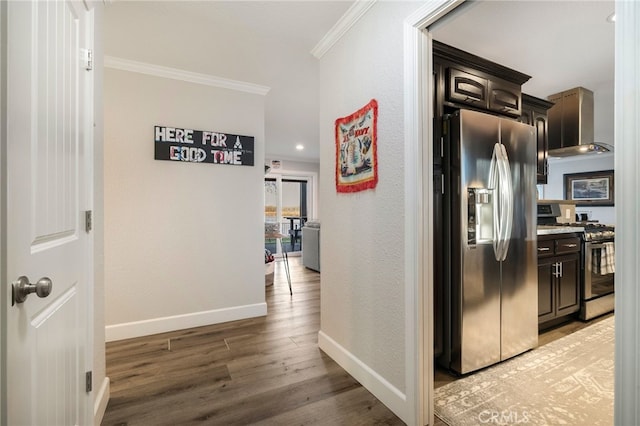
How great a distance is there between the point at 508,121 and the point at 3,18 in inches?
106

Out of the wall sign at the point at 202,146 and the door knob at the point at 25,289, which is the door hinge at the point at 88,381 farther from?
the wall sign at the point at 202,146

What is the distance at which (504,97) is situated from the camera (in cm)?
238

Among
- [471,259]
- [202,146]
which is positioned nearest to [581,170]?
[471,259]

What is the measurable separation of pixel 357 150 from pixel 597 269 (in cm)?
301

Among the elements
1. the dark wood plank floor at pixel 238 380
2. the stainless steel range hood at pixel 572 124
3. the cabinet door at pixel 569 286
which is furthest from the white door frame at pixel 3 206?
the stainless steel range hood at pixel 572 124

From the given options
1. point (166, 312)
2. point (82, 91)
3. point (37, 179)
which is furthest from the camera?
point (166, 312)

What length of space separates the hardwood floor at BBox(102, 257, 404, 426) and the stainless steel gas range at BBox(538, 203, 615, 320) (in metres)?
2.71

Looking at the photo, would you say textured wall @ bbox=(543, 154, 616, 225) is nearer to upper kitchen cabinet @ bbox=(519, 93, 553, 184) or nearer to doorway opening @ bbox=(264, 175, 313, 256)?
upper kitchen cabinet @ bbox=(519, 93, 553, 184)

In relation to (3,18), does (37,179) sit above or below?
below

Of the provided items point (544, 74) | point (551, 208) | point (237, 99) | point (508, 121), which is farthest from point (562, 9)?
point (237, 99)

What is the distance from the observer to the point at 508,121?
2.18 meters

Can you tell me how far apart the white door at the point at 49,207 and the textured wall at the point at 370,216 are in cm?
152

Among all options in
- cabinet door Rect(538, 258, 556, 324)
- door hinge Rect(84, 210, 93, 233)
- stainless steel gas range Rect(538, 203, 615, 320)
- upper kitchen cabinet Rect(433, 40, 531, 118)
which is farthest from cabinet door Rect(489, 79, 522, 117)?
door hinge Rect(84, 210, 93, 233)

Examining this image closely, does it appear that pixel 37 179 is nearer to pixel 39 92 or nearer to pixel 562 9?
pixel 39 92
